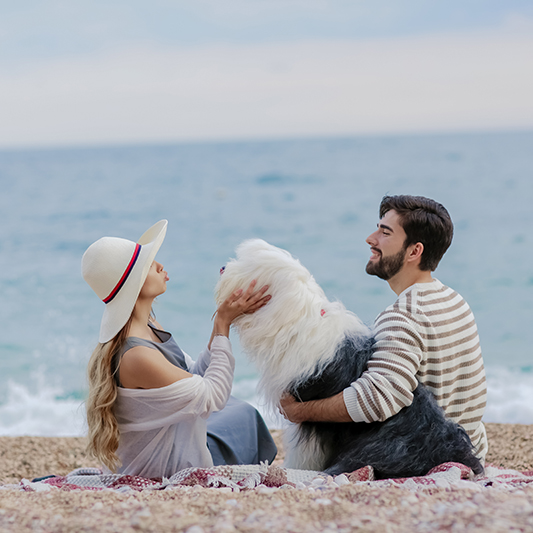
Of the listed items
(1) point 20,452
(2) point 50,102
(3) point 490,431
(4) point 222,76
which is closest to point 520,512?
(3) point 490,431

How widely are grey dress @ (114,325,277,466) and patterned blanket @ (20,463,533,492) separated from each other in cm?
33

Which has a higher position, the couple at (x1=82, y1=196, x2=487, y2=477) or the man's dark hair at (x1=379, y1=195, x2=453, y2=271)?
the man's dark hair at (x1=379, y1=195, x2=453, y2=271)

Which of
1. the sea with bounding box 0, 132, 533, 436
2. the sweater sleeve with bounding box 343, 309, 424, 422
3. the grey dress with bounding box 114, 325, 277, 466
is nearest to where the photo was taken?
the sweater sleeve with bounding box 343, 309, 424, 422

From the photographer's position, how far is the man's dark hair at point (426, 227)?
3078mm

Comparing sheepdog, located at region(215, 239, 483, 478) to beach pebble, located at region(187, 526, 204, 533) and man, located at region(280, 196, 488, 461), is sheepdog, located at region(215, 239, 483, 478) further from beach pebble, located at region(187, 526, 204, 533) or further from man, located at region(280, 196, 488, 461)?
beach pebble, located at region(187, 526, 204, 533)

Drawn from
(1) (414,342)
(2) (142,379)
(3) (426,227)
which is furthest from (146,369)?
(3) (426,227)

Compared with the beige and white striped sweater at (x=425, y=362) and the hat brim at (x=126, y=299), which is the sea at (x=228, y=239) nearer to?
the beige and white striped sweater at (x=425, y=362)

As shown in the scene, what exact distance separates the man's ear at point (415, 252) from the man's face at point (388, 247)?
3 cm

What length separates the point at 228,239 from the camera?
19641mm

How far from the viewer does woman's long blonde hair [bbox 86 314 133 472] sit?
9.62 ft

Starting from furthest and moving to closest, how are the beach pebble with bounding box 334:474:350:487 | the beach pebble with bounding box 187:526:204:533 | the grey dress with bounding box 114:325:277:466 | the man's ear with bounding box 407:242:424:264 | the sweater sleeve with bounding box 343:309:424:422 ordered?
the grey dress with bounding box 114:325:277:466, the man's ear with bounding box 407:242:424:264, the sweater sleeve with bounding box 343:309:424:422, the beach pebble with bounding box 334:474:350:487, the beach pebble with bounding box 187:526:204:533

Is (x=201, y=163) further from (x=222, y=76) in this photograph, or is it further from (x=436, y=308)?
(x=436, y=308)

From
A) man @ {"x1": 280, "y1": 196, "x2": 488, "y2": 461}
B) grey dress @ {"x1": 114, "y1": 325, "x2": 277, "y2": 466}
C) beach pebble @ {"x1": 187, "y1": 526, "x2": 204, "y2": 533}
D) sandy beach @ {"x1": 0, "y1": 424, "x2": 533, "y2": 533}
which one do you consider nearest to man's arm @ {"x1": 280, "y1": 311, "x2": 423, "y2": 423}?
man @ {"x1": 280, "y1": 196, "x2": 488, "y2": 461}

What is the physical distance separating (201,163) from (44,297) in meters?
28.0
